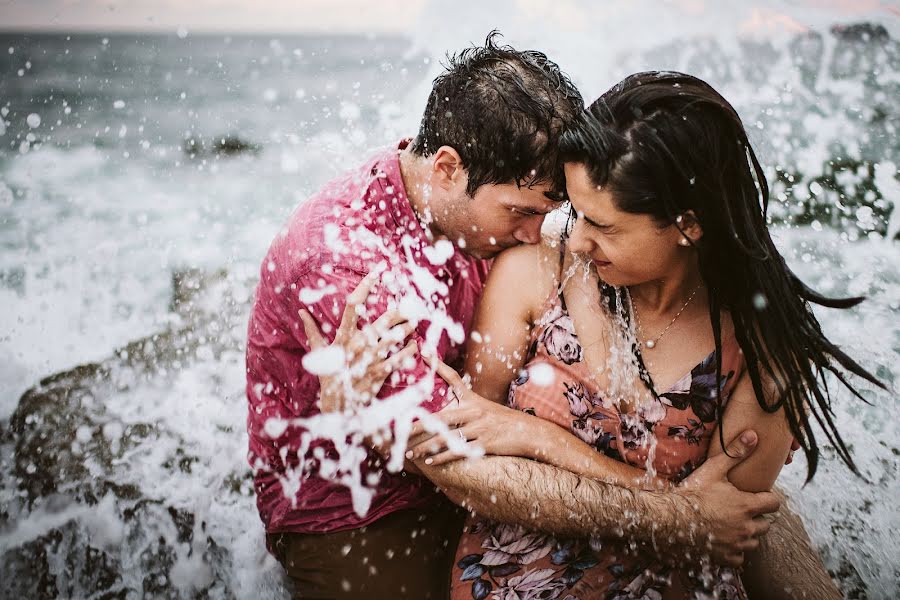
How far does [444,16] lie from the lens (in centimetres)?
1989

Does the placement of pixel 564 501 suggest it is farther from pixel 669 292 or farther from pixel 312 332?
pixel 312 332

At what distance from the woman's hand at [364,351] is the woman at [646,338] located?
279mm

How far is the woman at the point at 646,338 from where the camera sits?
1927 millimetres

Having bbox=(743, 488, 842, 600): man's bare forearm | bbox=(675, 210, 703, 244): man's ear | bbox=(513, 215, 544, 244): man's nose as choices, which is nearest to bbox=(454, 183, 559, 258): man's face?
bbox=(513, 215, 544, 244): man's nose

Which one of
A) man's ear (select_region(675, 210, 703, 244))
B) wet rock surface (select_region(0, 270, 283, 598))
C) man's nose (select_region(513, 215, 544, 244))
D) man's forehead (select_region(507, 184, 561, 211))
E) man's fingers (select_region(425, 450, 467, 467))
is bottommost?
wet rock surface (select_region(0, 270, 283, 598))

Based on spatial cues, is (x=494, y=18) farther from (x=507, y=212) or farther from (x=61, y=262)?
Result: (x=507, y=212)

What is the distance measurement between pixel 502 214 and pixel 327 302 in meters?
0.82

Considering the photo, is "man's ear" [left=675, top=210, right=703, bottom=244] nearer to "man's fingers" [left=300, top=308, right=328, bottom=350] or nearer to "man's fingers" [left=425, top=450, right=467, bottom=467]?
"man's fingers" [left=425, top=450, right=467, bottom=467]

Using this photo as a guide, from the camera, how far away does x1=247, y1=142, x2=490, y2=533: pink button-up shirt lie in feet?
7.41

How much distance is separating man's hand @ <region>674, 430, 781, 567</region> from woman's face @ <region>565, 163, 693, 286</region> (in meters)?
0.68

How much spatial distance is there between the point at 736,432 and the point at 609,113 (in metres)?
1.20

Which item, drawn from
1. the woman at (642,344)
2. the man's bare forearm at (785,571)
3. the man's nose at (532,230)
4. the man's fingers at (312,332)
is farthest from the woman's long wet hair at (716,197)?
the man's fingers at (312,332)

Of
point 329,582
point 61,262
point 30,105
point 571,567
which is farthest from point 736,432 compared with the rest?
point 30,105

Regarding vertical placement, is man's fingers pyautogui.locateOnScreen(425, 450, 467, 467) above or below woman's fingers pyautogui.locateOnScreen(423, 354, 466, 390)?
below
